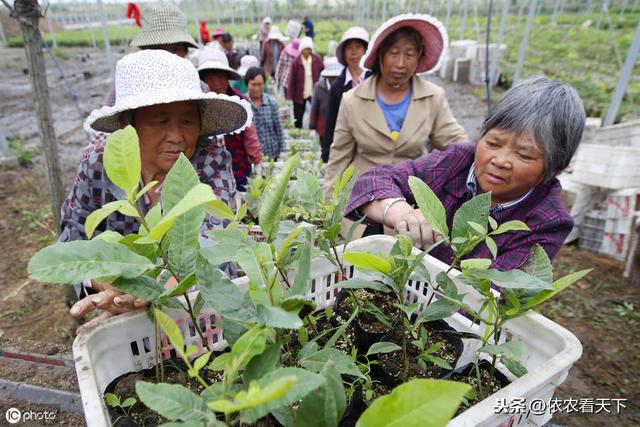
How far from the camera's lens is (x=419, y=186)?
0.73m

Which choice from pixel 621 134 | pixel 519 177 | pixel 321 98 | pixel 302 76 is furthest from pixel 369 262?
pixel 302 76

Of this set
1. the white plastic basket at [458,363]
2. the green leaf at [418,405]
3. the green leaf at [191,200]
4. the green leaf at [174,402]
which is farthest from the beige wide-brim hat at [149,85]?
the green leaf at [418,405]

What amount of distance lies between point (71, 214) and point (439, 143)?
1.82 meters

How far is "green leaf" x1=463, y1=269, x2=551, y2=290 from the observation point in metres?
0.59

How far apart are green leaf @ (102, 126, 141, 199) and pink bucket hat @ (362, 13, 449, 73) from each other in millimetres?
1736

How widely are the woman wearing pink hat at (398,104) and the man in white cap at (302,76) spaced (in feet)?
12.5

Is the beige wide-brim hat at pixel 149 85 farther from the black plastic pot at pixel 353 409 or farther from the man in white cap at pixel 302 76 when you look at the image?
the man in white cap at pixel 302 76

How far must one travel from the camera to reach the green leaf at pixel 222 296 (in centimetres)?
52

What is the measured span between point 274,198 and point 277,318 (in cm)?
20

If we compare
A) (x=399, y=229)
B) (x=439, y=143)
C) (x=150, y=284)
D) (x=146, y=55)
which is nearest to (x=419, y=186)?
(x=399, y=229)

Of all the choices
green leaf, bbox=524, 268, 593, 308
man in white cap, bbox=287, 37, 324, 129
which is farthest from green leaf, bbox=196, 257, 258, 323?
man in white cap, bbox=287, 37, 324, 129

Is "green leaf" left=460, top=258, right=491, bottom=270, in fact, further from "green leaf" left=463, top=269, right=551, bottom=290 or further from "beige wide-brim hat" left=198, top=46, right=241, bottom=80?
"beige wide-brim hat" left=198, top=46, right=241, bottom=80

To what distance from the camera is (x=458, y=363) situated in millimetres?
→ 899

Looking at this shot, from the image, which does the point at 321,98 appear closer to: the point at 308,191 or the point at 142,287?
the point at 308,191
